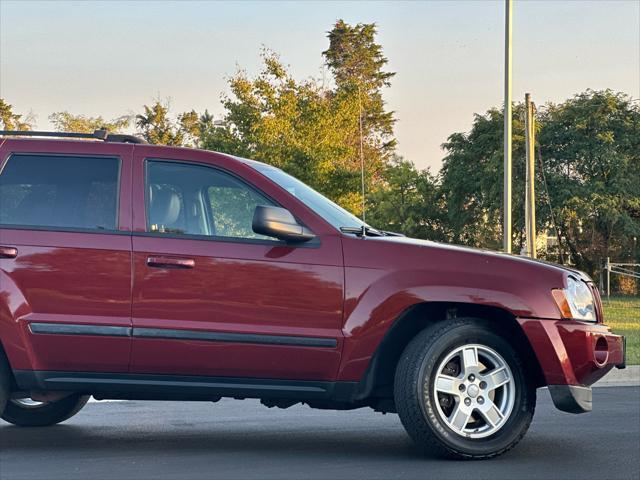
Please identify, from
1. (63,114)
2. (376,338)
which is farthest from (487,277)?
(63,114)

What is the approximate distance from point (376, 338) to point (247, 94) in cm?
3447

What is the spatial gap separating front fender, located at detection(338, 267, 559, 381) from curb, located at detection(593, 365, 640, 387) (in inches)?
232

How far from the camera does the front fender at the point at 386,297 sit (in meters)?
6.69

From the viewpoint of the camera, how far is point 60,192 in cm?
695

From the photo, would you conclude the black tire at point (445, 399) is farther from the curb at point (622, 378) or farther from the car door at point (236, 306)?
the curb at point (622, 378)

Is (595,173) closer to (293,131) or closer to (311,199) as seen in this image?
(293,131)

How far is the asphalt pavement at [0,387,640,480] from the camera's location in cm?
632

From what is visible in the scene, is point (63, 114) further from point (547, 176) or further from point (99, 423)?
point (99, 423)

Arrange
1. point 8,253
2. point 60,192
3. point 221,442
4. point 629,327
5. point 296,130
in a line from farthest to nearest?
point 296,130
point 629,327
point 221,442
point 60,192
point 8,253

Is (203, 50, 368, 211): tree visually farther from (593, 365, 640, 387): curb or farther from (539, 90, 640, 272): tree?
(593, 365, 640, 387): curb

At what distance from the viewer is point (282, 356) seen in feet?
21.8

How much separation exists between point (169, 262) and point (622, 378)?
7.45 metres

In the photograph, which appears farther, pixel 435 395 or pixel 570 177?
pixel 570 177

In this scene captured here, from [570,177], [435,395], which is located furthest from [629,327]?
[570,177]
